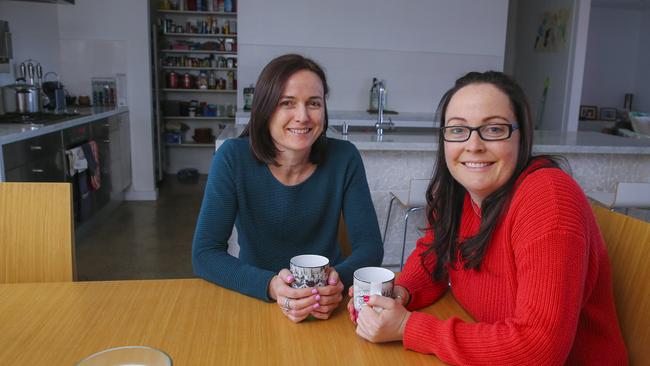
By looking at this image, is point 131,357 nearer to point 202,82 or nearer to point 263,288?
point 263,288

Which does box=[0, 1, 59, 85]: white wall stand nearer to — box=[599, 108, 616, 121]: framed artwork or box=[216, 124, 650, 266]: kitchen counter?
box=[216, 124, 650, 266]: kitchen counter

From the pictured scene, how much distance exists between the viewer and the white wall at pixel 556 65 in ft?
16.9

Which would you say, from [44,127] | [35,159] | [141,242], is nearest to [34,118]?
[44,127]

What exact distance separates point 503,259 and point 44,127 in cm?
309

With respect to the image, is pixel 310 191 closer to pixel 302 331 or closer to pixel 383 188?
pixel 302 331

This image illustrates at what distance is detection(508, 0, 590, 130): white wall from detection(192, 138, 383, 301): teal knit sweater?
3738mm

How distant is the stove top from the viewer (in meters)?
3.37

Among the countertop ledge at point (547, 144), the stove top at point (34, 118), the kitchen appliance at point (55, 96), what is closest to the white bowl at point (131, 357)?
the countertop ledge at point (547, 144)

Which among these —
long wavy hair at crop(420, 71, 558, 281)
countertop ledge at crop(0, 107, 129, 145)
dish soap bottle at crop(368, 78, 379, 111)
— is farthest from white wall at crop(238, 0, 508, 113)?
long wavy hair at crop(420, 71, 558, 281)

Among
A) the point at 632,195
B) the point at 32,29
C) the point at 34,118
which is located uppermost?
the point at 32,29

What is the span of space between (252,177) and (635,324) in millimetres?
953

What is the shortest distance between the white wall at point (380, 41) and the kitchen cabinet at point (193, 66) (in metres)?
1.48

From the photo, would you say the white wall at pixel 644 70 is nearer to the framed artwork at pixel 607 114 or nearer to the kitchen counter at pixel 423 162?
the framed artwork at pixel 607 114

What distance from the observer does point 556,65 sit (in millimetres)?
5551
